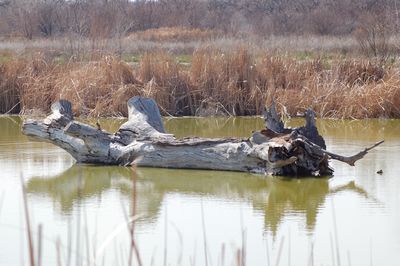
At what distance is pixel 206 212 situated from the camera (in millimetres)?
6492

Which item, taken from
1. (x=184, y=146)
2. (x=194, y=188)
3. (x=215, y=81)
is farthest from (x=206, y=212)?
(x=215, y=81)

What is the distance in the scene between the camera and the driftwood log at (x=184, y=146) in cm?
763

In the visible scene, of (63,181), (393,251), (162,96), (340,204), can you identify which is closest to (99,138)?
(63,181)

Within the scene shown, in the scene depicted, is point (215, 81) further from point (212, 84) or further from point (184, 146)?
point (184, 146)

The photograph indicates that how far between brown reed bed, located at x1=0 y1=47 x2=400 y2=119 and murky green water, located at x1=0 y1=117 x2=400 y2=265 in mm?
3073

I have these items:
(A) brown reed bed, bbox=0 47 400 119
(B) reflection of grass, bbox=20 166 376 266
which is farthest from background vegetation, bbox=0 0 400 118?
(B) reflection of grass, bbox=20 166 376 266

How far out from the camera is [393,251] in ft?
17.6

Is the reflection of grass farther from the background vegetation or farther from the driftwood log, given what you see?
the background vegetation

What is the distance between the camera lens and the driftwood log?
301 inches

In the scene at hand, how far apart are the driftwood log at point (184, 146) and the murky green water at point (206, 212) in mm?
114

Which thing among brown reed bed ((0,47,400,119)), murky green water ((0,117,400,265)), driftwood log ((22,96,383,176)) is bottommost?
murky green water ((0,117,400,265))

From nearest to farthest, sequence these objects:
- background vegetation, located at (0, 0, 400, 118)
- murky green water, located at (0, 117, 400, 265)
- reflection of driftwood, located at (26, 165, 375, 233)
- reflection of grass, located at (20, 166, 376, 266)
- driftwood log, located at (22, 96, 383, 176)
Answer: murky green water, located at (0, 117, 400, 265)
reflection of driftwood, located at (26, 165, 375, 233)
reflection of grass, located at (20, 166, 376, 266)
driftwood log, located at (22, 96, 383, 176)
background vegetation, located at (0, 0, 400, 118)

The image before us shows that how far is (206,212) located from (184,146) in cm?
168

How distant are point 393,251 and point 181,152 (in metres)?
3.12
